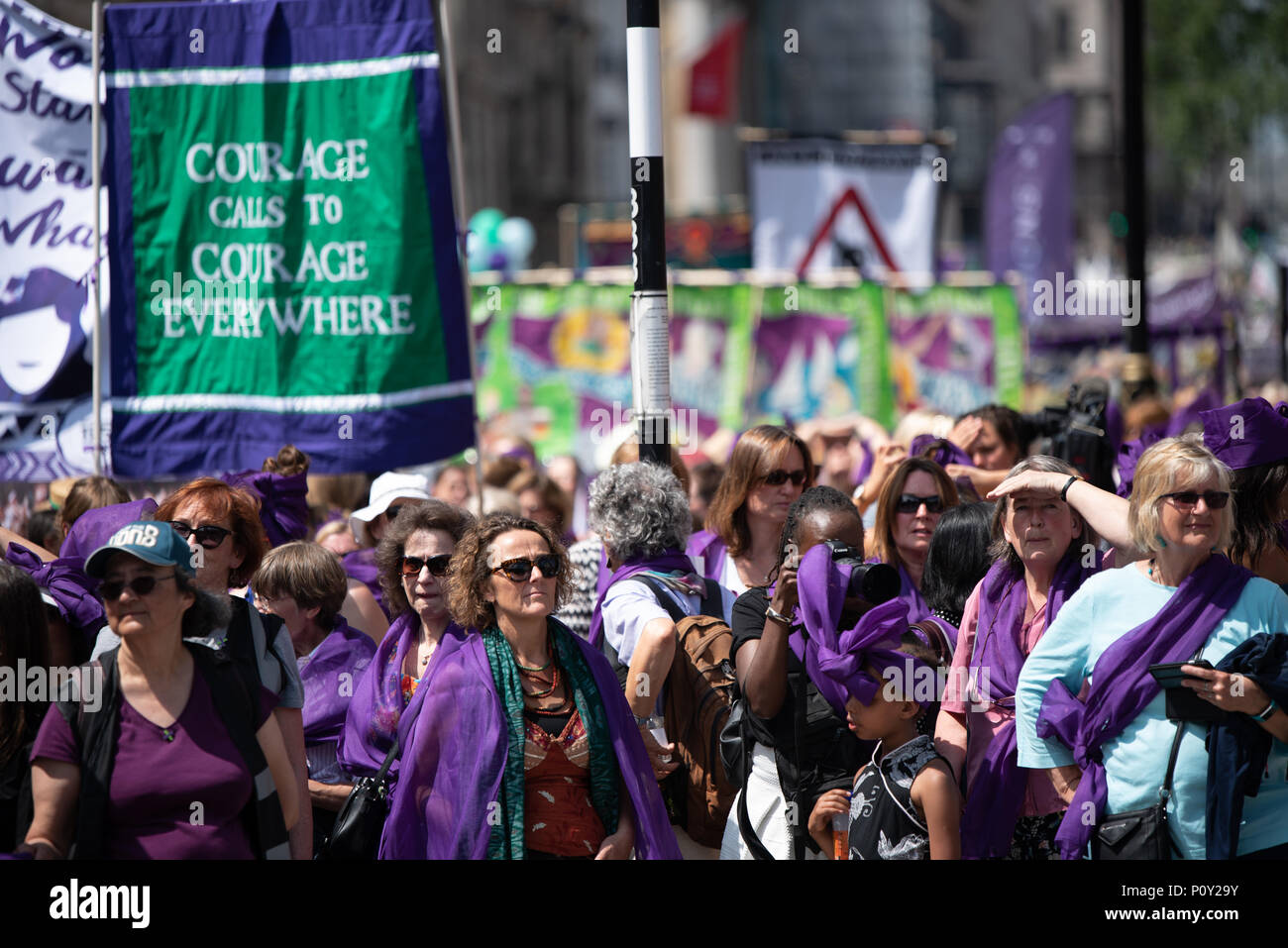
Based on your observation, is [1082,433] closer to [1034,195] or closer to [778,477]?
[778,477]

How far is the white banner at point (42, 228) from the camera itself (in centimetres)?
714

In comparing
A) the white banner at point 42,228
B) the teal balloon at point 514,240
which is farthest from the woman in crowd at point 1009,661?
the teal balloon at point 514,240

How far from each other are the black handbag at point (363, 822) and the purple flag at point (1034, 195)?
566 inches

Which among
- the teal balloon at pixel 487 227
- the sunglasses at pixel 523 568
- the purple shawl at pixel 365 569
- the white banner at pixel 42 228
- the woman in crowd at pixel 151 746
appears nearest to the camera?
the woman in crowd at pixel 151 746

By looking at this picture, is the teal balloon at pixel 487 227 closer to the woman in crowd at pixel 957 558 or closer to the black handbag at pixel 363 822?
the woman in crowd at pixel 957 558

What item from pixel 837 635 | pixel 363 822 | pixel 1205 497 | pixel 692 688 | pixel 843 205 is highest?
pixel 843 205

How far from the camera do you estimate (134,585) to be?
370cm

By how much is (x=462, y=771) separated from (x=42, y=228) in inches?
164

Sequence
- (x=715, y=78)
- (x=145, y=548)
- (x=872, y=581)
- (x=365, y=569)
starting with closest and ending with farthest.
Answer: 1. (x=145, y=548)
2. (x=872, y=581)
3. (x=365, y=569)
4. (x=715, y=78)

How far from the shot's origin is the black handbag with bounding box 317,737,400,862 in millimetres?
4309

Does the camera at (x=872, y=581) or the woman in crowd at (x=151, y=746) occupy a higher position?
the camera at (x=872, y=581)

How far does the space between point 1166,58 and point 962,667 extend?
43812 millimetres

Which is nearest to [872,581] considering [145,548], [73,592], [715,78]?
Result: [145,548]
